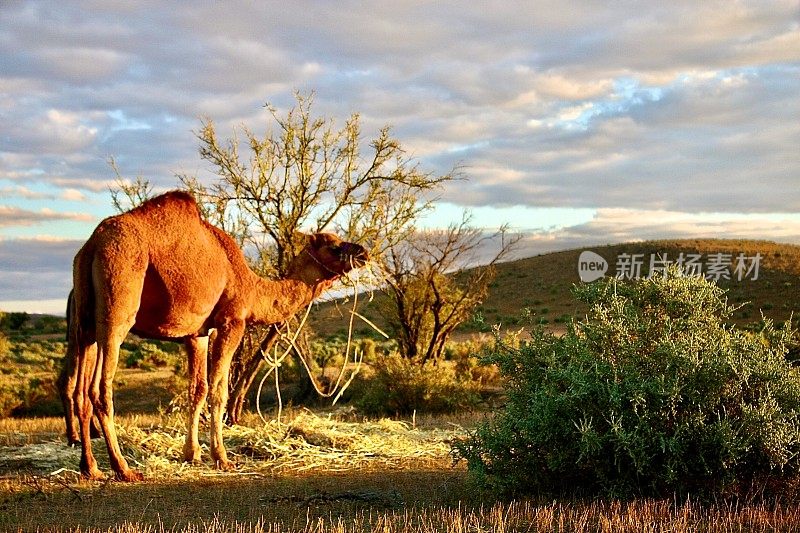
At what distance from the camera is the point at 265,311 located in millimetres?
13125

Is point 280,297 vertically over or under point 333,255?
under

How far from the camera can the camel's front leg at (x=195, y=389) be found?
40.8ft

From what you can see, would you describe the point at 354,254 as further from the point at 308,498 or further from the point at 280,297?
the point at 308,498

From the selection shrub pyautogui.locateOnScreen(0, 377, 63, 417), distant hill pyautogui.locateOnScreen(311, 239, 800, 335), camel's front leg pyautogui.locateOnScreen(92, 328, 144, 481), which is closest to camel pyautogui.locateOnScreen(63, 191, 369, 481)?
camel's front leg pyautogui.locateOnScreen(92, 328, 144, 481)

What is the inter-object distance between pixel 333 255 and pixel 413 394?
29.1 ft

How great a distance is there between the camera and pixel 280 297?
43.5 feet

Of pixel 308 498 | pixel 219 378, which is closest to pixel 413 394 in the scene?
pixel 219 378

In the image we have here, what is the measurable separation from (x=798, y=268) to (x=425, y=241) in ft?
204

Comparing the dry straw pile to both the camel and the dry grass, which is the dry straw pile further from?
the camel

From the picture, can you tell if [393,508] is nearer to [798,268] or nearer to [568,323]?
[568,323]

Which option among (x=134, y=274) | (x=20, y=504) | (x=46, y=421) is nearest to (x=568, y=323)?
(x=134, y=274)

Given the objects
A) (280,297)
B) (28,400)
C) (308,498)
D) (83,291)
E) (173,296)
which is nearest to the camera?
(308,498)

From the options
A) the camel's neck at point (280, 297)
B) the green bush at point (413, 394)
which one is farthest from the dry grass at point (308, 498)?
the green bush at point (413, 394)

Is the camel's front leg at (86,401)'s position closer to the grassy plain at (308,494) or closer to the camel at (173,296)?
the camel at (173,296)
